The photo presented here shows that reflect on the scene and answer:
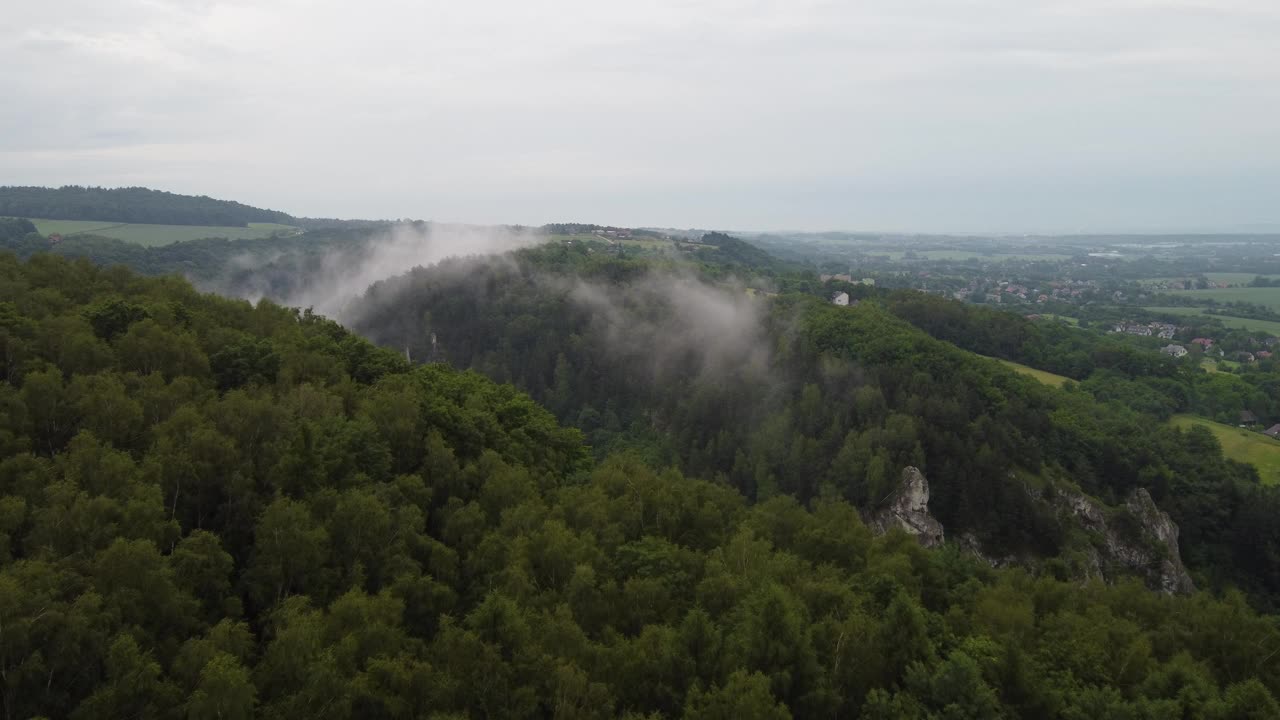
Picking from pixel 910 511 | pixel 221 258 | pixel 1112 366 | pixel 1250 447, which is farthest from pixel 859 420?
pixel 221 258

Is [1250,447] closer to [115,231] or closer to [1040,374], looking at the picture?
[1040,374]

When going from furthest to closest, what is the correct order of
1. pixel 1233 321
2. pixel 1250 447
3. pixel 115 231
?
1. pixel 115 231
2. pixel 1233 321
3. pixel 1250 447

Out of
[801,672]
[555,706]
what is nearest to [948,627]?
[801,672]

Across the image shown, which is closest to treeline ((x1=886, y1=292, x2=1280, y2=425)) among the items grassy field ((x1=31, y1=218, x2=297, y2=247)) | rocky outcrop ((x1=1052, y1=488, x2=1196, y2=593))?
rocky outcrop ((x1=1052, y1=488, x2=1196, y2=593))

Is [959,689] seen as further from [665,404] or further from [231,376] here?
[665,404]

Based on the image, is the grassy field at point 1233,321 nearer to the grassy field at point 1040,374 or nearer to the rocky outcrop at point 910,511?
the grassy field at point 1040,374

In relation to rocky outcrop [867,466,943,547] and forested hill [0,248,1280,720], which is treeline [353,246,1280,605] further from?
forested hill [0,248,1280,720]

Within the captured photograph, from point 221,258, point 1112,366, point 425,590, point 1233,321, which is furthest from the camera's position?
point 221,258
